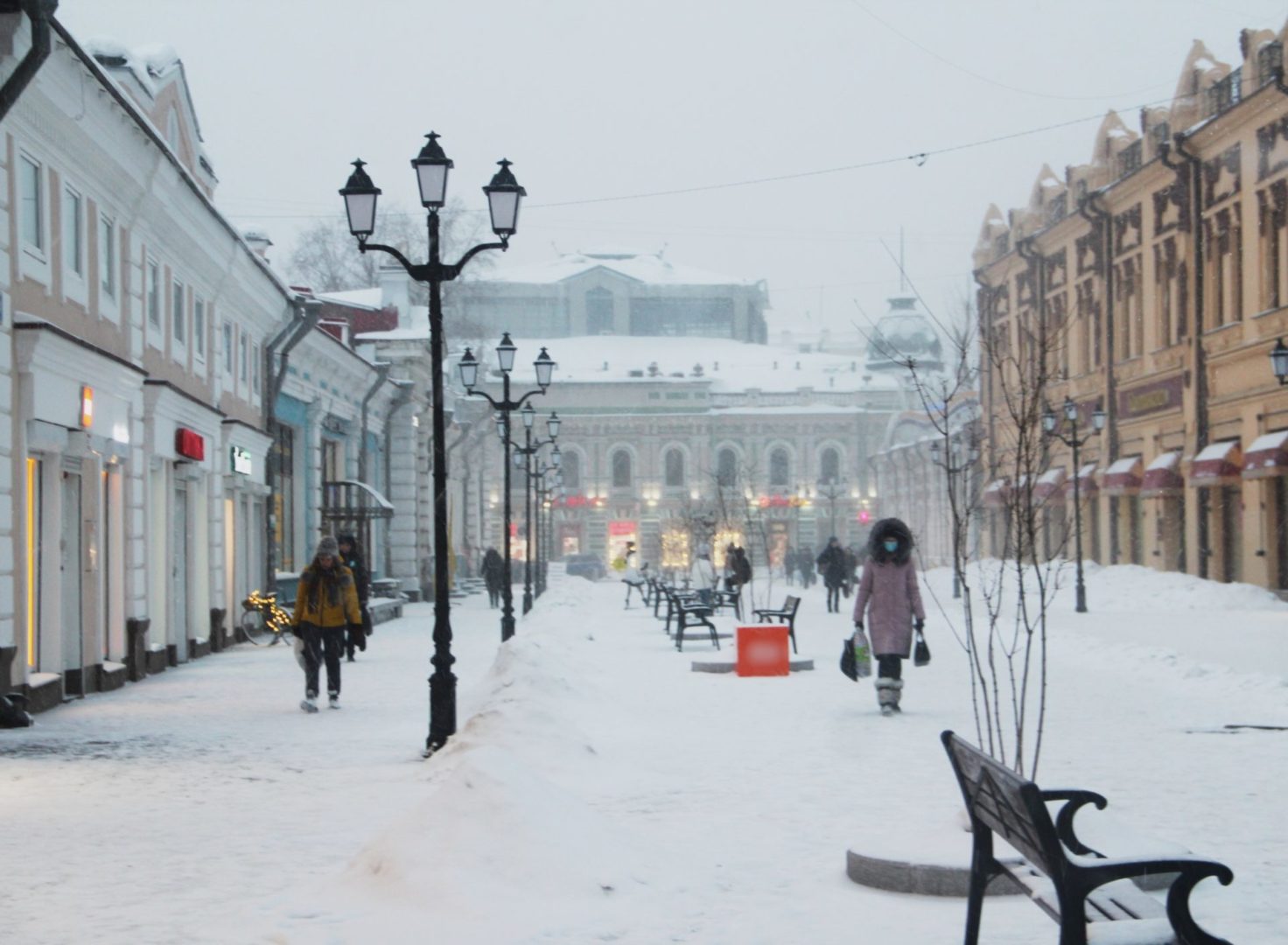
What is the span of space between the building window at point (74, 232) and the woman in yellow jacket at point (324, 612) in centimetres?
404

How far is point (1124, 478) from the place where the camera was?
138 feet

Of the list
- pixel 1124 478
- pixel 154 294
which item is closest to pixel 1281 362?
pixel 154 294

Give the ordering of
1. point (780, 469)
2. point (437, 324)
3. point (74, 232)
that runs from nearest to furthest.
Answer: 1. point (437, 324)
2. point (74, 232)
3. point (780, 469)

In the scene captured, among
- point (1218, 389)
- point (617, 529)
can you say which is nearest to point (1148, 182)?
point (1218, 389)

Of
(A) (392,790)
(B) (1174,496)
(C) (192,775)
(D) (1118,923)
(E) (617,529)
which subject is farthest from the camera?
(E) (617,529)

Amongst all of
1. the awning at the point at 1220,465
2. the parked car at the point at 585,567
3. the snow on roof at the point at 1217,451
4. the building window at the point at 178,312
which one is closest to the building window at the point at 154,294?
the building window at the point at 178,312

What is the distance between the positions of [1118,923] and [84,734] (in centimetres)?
1058

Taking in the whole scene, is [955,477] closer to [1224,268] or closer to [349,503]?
[1224,268]

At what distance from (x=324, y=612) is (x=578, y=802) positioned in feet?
24.7

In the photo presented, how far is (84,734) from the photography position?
14.1 meters

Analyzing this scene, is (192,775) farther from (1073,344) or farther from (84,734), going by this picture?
(1073,344)

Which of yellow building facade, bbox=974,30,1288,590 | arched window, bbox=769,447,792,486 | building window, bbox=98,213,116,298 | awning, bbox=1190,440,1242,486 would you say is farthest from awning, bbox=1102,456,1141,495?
arched window, bbox=769,447,792,486

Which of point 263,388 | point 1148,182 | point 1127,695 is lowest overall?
point 1127,695

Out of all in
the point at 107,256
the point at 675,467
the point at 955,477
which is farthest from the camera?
the point at 675,467
